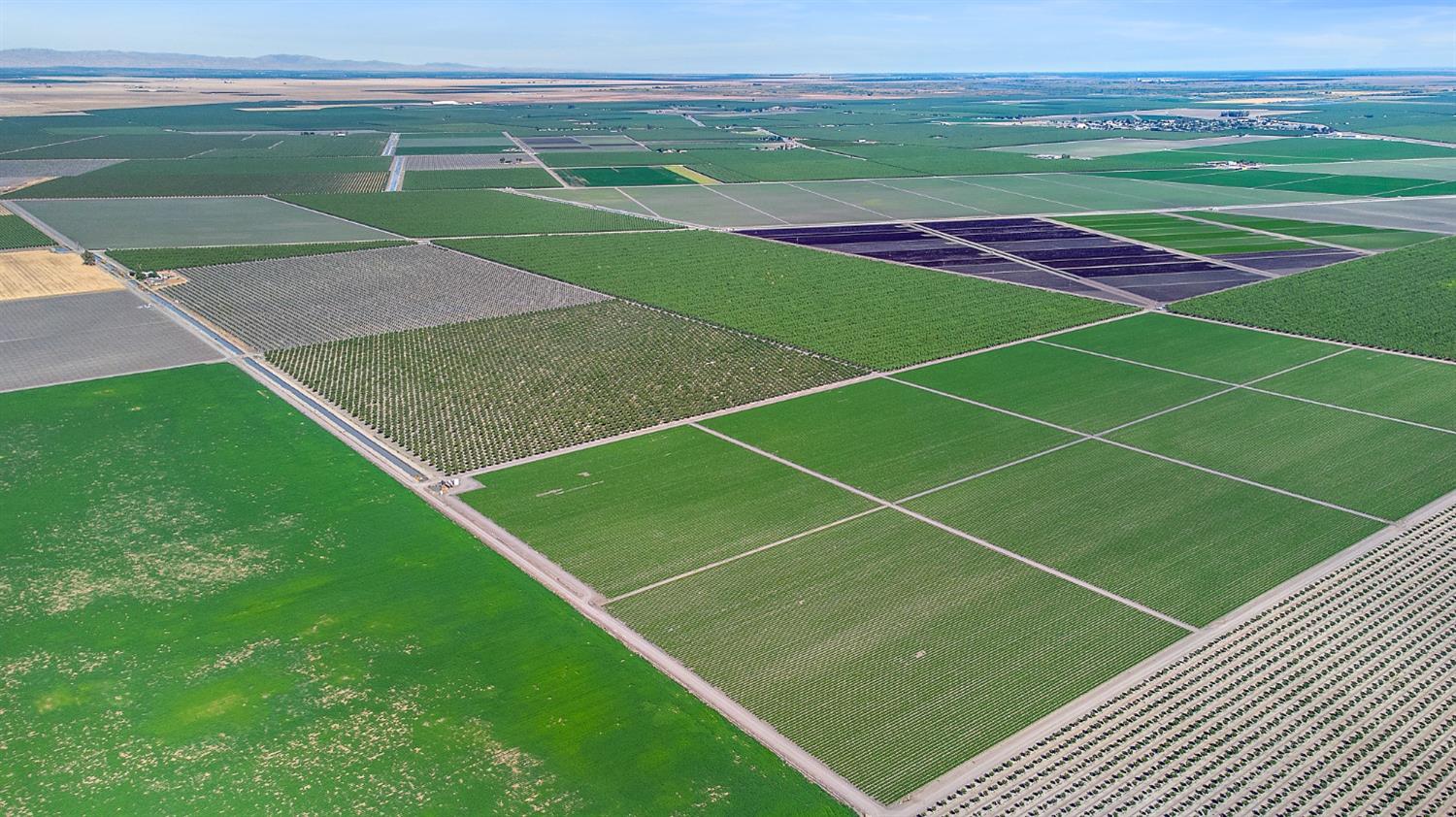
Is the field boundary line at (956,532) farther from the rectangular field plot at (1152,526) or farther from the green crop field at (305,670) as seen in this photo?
the green crop field at (305,670)

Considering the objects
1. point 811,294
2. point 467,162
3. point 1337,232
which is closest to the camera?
point 811,294

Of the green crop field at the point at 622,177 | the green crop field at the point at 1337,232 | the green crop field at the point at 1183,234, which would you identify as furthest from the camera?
the green crop field at the point at 622,177

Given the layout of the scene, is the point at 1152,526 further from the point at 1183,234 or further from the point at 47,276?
the point at 47,276

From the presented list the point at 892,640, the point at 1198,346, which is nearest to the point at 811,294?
the point at 1198,346

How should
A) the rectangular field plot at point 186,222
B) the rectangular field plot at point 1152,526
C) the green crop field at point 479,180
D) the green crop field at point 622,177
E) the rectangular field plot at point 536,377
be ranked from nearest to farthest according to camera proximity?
1. the rectangular field plot at point 1152,526
2. the rectangular field plot at point 536,377
3. the rectangular field plot at point 186,222
4. the green crop field at point 479,180
5. the green crop field at point 622,177

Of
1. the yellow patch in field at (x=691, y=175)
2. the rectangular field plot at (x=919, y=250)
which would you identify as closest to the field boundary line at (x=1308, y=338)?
the rectangular field plot at (x=919, y=250)

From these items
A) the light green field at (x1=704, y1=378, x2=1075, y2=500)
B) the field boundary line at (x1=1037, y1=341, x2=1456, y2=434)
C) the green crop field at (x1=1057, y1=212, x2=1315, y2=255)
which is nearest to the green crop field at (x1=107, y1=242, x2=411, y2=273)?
the light green field at (x1=704, y1=378, x2=1075, y2=500)
